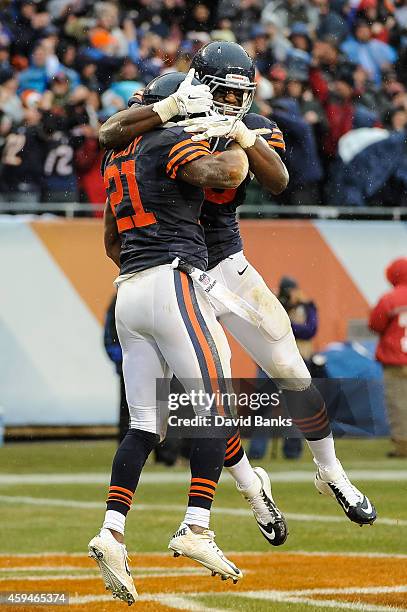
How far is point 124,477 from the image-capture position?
5199mm

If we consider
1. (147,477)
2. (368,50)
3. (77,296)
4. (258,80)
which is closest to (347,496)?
(147,477)

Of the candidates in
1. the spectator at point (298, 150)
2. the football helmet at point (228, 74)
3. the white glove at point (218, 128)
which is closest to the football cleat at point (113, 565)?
the white glove at point (218, 128)

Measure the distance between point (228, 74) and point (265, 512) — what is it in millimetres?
1837

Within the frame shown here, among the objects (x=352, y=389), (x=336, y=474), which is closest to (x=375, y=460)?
(x=352, y=389)

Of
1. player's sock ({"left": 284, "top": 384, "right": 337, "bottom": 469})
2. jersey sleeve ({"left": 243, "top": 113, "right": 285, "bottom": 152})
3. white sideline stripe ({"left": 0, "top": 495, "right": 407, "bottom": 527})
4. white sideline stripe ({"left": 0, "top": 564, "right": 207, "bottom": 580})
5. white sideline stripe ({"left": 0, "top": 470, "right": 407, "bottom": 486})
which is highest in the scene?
jersey sleeve ({"left": 243, "top": 113, "right": 285, "bottom": 152})

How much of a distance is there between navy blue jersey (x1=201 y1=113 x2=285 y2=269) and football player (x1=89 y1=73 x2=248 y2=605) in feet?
1.31

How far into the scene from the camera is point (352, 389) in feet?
23.9

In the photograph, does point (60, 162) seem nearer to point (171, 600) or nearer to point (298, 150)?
point (298, 150)

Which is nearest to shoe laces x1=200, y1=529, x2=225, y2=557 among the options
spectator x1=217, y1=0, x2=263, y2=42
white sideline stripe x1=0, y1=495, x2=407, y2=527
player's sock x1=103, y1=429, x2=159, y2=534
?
player's sock x1=103, y1=429, x2=159, y2=534

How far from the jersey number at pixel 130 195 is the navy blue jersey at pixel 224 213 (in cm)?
54

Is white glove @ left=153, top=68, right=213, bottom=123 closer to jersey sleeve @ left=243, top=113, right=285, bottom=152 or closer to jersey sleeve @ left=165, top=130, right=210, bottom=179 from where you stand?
jersey sleeve @ left=165, top=130, right=210, bottom=179

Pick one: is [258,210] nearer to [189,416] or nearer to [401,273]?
[401,273]

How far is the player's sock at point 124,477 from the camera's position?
16.9 ft

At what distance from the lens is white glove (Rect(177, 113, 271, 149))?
511 centimetres
